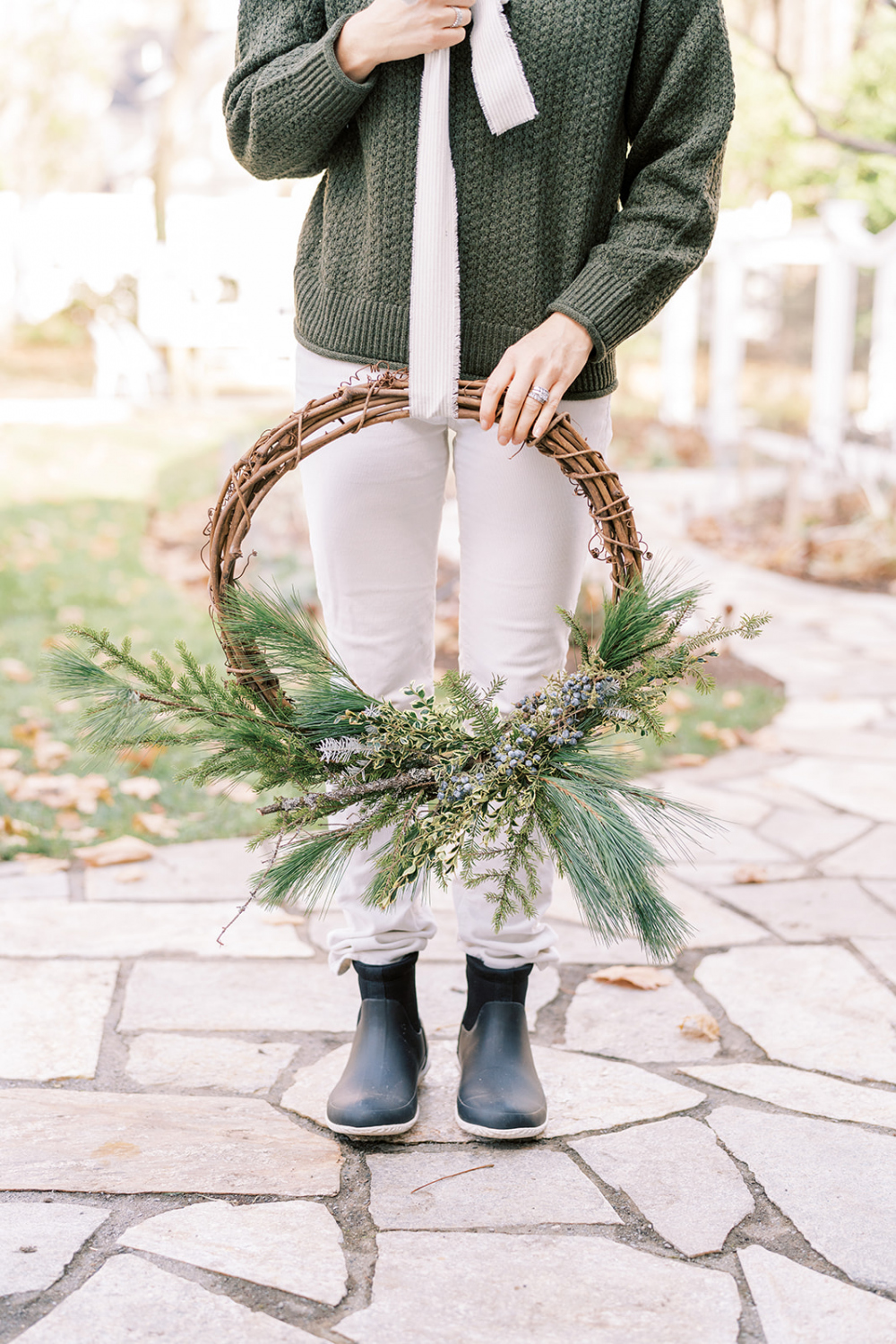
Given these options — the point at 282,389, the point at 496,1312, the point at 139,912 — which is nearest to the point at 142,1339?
the point at 496,1312

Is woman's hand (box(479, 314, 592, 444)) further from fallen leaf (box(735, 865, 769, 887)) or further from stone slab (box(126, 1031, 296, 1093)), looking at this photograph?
fallen leaf (box(735, 865, 769, 887))

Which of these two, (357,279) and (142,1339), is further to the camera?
(357,279)

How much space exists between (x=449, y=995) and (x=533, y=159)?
1.33 m

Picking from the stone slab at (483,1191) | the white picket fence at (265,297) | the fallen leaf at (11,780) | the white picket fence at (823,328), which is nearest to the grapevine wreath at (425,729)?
the stone slab at (483,1191)

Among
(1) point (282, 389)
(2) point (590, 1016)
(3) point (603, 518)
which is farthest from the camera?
(1) point (282, 389)

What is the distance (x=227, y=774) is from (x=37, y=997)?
30.3 inches

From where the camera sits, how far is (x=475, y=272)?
1.60 meters

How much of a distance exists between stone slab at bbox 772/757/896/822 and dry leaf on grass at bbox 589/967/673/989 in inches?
40.7

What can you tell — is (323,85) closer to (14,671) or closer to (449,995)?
(449,995)

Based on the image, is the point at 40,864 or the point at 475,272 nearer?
the point at 475,272

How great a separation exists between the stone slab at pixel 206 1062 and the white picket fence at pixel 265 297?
488 cm

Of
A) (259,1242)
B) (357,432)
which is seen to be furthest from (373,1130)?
(357,432)

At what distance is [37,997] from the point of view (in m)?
2.13

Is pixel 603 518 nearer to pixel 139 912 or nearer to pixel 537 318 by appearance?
pixel 537 318
